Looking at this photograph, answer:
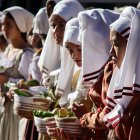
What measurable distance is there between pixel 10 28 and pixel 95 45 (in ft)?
7.79

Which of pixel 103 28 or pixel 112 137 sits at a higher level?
pixel 103 28

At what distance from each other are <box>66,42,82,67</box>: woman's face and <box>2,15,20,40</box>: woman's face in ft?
6.71

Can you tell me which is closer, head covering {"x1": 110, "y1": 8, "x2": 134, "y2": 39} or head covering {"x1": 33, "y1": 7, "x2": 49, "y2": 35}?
head covering {"x1": 110, "y1": 8, "x2": 134, "y2": 39}

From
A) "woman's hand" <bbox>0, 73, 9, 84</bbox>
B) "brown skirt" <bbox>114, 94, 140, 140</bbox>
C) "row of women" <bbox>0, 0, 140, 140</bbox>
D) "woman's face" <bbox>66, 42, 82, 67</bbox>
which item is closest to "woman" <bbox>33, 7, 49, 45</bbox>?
"row of women" <bbox>0, 0, 140, 140</bbox>

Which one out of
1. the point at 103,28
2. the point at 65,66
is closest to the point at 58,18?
the point at 65,66

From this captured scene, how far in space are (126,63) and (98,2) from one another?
28.1ft

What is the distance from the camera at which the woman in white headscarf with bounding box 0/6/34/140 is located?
21.4 ft

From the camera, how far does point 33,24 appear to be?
6957mm

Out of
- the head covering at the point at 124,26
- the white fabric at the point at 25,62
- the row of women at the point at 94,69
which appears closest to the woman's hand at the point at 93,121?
the row of women at the point at 94,69

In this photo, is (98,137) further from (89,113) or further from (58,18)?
(58,18)

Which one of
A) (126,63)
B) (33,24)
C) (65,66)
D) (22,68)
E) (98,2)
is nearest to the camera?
(126,63)

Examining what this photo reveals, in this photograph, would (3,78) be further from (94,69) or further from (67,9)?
(94,69)

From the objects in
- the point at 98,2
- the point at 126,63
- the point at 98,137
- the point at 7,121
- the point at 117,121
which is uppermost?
the point at 126,63

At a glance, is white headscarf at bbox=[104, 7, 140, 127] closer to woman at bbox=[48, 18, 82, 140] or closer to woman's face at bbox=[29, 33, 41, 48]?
woman at bbox=[48, 18, 82, 140]
